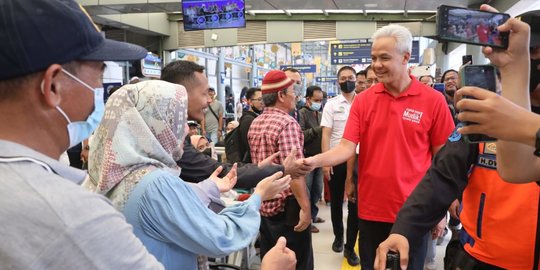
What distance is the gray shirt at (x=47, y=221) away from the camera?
58cm

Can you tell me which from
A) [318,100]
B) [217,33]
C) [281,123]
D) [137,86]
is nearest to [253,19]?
[217,33]

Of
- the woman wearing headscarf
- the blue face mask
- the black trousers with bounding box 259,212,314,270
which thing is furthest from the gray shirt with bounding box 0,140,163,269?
the black trousers with bounding box 259,212,314,270

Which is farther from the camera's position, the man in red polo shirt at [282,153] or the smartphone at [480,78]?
the man in red polo shirt at [282,153]

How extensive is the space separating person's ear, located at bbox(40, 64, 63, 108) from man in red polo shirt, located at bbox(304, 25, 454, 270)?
1680mm

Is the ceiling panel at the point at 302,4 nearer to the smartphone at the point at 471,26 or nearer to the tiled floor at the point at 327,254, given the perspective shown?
the tiled floor at the point at 327,254

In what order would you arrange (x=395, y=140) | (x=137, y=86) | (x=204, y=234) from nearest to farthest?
(x=204, y=234), (x=137, y=86), (x=395, y=140)

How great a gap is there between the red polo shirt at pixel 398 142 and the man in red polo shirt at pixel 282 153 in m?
0.45

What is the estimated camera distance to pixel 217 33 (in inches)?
383

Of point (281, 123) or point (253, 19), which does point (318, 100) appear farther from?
point (253, 19)

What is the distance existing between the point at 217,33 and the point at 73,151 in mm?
6204

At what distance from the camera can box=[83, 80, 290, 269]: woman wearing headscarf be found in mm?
1128

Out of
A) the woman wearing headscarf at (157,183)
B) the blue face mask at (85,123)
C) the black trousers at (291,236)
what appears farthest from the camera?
the black trousers at (291,236)

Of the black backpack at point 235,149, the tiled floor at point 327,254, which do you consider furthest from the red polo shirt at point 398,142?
the tiled floor at point 327,254

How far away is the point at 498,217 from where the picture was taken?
121 centimetres
